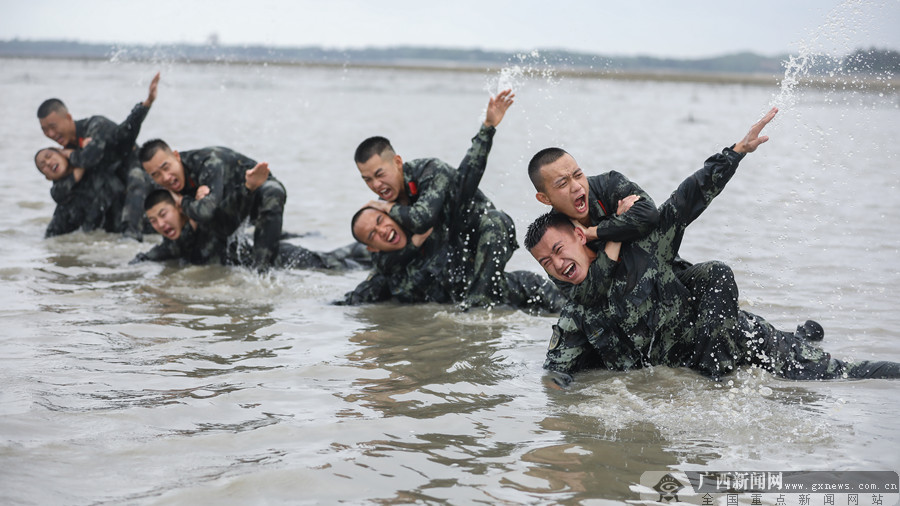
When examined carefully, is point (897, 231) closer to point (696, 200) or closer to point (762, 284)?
point (762, 284)

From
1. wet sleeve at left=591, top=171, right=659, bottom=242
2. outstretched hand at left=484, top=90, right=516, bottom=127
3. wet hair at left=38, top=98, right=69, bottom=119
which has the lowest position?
wet sleeve at left=591, top=171, right=659, bottom=242

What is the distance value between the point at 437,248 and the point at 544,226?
290 centimetres

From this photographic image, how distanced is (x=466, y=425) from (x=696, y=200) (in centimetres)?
218

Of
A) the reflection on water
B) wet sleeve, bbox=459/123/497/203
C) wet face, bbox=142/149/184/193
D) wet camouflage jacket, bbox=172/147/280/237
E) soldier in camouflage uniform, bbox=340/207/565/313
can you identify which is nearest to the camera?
the reflection on water

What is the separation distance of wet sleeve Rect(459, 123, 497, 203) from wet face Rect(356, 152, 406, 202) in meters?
0.61

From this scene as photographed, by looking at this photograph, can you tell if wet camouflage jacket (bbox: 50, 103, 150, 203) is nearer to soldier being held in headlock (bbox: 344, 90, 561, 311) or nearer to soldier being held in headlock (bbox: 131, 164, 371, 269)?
soldier being held in headlock (bbox: 131, 164, 371, 269)

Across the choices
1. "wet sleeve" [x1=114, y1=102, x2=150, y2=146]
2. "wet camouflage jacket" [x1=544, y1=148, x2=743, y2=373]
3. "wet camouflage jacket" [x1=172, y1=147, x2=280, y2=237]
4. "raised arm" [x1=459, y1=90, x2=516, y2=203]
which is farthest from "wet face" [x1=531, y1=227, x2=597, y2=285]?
"wet sleeve" [x1=114, y1=102, x2=150, y2=146]

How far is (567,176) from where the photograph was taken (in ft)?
20.0

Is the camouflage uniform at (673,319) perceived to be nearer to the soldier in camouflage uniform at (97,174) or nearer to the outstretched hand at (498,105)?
the outstretched hand at (498,105)

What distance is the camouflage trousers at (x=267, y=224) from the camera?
1041 cm

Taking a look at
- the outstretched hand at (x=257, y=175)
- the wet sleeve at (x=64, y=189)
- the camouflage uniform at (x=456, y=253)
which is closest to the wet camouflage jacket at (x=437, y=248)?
the camouflage uniform at (x=456, y=253)

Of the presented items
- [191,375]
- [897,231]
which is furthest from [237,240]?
[897,231]

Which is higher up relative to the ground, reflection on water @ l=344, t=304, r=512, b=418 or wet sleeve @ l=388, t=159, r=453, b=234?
wet sleeve @ l=388, t=159, r=453, b=234

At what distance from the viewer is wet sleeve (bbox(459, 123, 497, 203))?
27.7 ft
